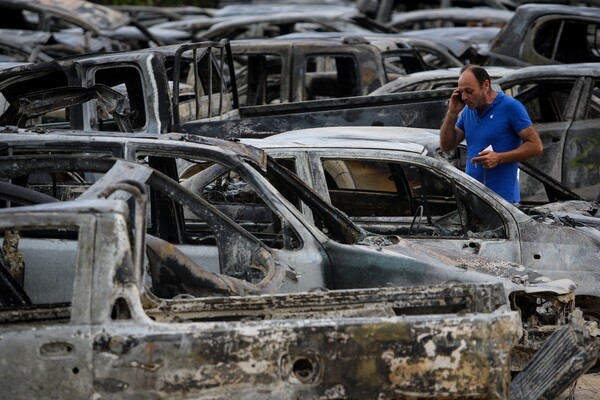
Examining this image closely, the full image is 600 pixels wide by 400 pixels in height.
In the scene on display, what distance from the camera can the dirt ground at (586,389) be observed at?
7.05m

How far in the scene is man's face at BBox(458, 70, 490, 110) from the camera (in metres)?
8.37

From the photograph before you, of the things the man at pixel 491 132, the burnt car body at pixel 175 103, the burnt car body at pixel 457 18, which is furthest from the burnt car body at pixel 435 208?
the burnt car body at pixel 457 18

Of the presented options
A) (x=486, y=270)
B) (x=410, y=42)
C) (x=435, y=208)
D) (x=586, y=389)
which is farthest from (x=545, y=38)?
(x=486, y=270)

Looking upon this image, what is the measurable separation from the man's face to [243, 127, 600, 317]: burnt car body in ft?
1.33

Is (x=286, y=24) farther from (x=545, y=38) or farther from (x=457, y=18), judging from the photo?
(x=545, y=38)

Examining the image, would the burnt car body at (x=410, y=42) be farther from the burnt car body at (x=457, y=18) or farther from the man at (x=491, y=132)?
the man at (x=491, y=132)

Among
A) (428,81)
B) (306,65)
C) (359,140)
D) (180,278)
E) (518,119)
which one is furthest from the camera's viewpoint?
(306,65)

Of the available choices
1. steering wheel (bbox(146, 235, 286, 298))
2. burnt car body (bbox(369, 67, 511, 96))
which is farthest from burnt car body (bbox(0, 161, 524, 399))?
burnt car body (bbox(369, 67, 511, 96))

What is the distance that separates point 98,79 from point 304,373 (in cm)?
562

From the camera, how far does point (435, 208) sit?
26.7ft

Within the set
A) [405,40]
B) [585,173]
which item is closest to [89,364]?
[585,173]

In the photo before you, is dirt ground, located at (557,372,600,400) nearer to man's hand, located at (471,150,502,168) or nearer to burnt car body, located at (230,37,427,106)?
man's hand, located at (471,150,502,168)

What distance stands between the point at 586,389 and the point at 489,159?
167 centimetres

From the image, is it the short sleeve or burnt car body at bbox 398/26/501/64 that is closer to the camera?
the short sleeve
